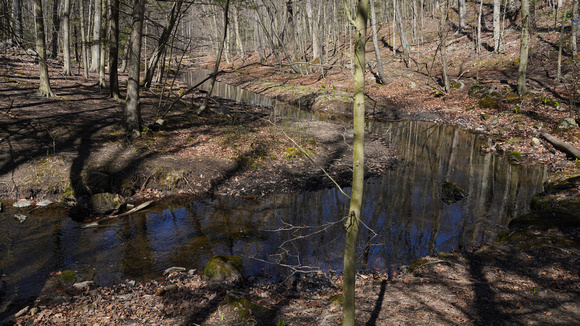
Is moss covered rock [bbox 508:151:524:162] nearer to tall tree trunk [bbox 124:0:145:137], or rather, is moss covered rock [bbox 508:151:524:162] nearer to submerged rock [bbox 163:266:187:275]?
submerged rock [bbox 163:266:187:275]

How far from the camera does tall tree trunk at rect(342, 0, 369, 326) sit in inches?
143

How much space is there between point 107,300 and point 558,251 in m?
8.78

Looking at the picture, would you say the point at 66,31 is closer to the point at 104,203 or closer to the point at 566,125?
the point at 104,203

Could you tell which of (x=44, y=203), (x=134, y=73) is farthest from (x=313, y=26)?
(x=44, y=203)

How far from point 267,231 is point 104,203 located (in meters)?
4.90

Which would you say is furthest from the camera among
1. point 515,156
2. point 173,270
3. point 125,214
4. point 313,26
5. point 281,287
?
point 313,26

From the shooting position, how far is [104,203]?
1029 centimetres

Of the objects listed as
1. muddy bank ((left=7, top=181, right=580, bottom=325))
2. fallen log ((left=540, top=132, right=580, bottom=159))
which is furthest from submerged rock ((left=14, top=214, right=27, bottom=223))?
fallen log ((left=540, top=132, right=580, bottom=159))

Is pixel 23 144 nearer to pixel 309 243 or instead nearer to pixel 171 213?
pixel 171 213

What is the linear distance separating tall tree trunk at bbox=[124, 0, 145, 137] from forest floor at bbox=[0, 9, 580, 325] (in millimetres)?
577

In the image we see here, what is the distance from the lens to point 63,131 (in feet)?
41.8

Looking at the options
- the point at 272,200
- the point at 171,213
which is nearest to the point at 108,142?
the point at 171,213

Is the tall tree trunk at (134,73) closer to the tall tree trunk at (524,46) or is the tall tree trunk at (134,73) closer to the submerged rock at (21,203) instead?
the submerged rock at (21,203)

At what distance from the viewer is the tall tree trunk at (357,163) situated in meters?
3.64
